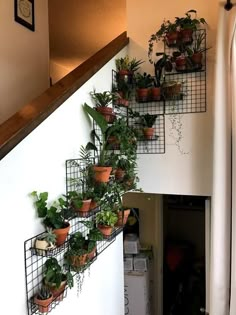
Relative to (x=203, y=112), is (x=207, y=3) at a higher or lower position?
higher

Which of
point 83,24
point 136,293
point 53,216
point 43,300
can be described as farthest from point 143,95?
point 136,293

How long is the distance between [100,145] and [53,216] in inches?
27.4

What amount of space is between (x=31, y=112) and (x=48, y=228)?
541mm

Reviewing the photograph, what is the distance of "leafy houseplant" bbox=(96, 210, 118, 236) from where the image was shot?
1.78 m

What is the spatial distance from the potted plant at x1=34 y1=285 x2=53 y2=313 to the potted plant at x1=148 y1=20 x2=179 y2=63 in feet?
6.10

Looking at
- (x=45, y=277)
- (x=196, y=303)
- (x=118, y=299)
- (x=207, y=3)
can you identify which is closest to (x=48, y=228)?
(x=45, y=277)

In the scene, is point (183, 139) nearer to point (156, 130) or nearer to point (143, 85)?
point (156, 130)

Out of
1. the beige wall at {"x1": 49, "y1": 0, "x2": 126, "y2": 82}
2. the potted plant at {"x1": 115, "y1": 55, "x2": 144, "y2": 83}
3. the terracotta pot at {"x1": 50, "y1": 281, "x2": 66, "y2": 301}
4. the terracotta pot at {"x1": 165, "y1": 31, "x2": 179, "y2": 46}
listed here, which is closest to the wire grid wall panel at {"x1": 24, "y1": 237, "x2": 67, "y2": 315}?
the terracotta pot at {"x1": 50, "y1": 281, "x2": 66, "y2": 301}

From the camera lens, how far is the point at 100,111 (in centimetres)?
183

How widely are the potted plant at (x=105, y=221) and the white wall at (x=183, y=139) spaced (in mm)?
644

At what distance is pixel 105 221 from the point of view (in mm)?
1793

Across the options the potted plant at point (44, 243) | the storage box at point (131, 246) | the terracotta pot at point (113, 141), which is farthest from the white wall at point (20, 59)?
the storage box at point (131, 246)

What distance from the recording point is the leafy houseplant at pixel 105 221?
1783mm

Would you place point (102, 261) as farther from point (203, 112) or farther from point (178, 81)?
point (178, 81)
